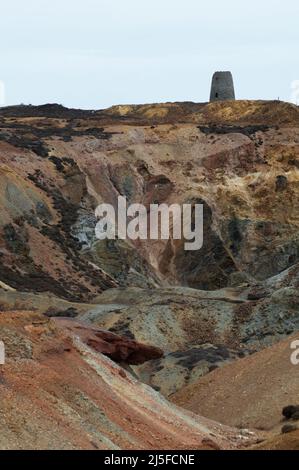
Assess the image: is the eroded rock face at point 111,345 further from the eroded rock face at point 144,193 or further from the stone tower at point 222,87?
the stone tower at point 222,87

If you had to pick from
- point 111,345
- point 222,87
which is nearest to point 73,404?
point 111,345

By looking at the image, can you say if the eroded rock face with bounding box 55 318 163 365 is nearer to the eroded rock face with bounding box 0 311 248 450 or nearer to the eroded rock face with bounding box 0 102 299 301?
the eroded rock face with bounding box 0 311 248 450

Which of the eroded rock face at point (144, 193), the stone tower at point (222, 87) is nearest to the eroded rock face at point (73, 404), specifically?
the eroded rock face at point (144, 193)

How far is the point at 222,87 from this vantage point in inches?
4227

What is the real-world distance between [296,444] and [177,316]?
27463 millimetres

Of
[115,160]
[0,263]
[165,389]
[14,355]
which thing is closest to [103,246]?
[0,263]

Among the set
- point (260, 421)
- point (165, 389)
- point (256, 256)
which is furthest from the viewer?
point (256, 256)

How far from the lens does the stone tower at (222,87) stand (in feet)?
350

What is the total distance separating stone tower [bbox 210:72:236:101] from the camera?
107 meters

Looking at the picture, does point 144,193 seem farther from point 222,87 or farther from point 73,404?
point 73,404

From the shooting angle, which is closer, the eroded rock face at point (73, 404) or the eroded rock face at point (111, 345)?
the eroded rock face at point (73, 404)

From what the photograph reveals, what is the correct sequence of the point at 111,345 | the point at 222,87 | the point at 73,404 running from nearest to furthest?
the point at 73,404, the point at 111,345, the point at 222,87
